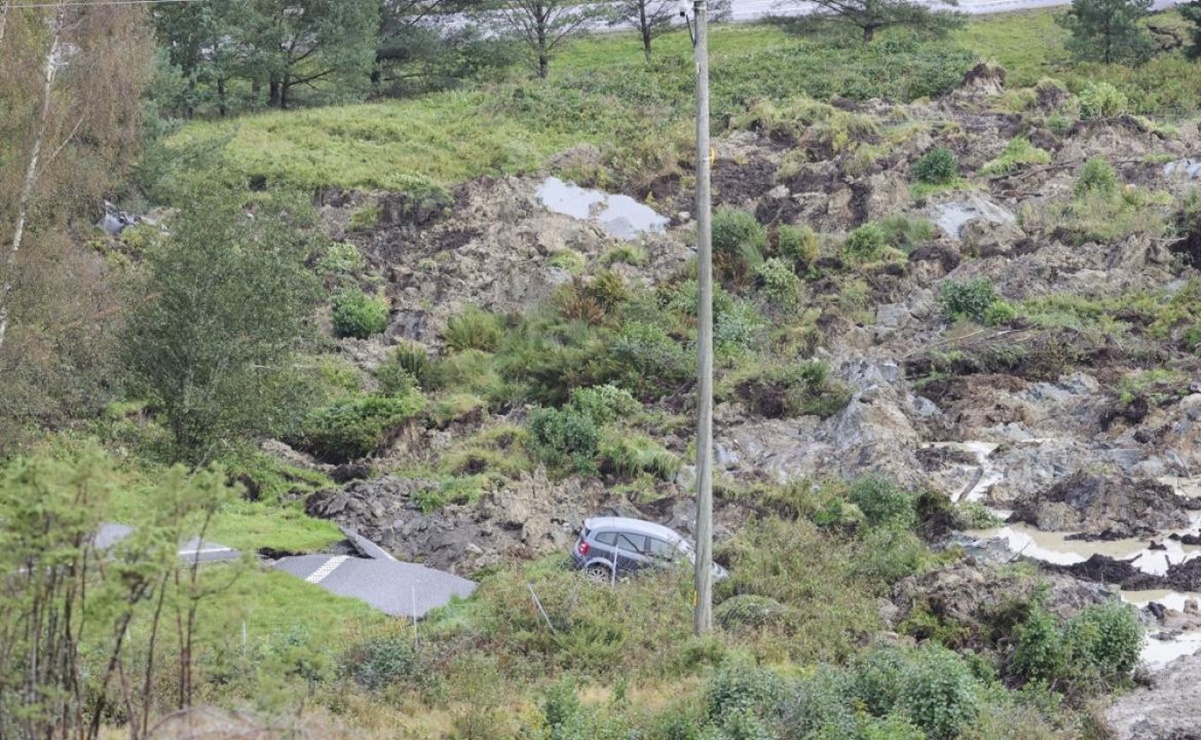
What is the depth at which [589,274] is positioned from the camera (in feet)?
121

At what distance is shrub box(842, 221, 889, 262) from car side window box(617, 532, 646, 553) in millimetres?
16573

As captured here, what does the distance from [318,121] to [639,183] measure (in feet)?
34.6

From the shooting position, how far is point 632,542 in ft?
70.7

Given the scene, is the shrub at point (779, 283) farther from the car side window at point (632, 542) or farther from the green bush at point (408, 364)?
the car side window at point (632, 542)

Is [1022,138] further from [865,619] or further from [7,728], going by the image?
[7,728]

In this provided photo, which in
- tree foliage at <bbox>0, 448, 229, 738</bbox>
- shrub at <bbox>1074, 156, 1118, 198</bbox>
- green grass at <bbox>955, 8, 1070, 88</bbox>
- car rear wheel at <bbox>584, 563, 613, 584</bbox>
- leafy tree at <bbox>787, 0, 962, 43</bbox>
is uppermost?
leafy tree at <bbox>787, 0, 962, 43</bbox>

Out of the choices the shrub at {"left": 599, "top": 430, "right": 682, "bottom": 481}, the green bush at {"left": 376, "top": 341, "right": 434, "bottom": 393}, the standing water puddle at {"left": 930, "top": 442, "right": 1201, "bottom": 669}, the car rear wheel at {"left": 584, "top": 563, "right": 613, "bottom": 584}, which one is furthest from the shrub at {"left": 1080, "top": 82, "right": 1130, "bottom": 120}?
the car rear wheel at {"left": 584, "top": 563, "right": 613, "bottom": 584}

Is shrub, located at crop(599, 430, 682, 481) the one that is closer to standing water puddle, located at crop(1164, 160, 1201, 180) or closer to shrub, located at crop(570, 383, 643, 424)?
shrub, located at crop(570, 383, 643, 424)

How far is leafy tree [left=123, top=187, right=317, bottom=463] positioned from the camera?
80.6 feet

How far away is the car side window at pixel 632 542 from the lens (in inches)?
846

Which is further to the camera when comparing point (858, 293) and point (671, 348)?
point (858, 293)

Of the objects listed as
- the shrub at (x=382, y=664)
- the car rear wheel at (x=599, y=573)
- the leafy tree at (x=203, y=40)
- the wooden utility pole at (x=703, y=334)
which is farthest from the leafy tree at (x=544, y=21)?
the shrub at (x=382, y=664)

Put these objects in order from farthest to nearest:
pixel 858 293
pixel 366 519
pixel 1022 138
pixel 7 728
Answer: pixel 1022 138 < pixel 858 293 < pixel 366 519 < pixel 7 728

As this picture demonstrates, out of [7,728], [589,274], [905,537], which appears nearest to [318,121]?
[589,274]
